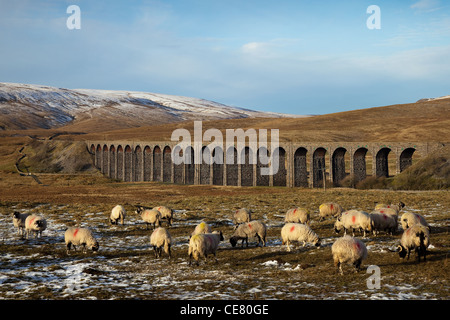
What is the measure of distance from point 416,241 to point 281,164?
54874mm

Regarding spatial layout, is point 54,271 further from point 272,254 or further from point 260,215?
point 260,215

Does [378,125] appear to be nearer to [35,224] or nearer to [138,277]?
[35,224]

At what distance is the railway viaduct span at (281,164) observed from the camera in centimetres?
6112

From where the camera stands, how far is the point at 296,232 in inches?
766

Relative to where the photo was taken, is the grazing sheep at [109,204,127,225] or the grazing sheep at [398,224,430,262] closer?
the grazing sheep at [398,224,430,262]

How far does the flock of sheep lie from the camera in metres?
15.2

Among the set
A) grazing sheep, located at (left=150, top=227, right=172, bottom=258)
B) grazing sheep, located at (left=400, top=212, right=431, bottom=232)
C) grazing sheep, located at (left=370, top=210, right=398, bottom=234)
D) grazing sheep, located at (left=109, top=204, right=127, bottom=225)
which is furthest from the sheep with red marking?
grazing sheep, located at (left=109, top=204, right=127, bottom=225)

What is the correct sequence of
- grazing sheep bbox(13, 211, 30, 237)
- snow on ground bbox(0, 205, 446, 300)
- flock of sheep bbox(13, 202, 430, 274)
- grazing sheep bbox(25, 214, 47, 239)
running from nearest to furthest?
snow on ground bbox(0, 205, 446, 300)
flock of sheep bbox(13, 202, 430, 274)
grazing sheep bbox(25, 214, 47, 239)
grazing sheep bbox(13, 211, 30, 237)

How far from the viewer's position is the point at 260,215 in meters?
32.0

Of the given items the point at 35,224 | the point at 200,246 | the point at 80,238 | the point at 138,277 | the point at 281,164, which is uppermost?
the point at 281,164

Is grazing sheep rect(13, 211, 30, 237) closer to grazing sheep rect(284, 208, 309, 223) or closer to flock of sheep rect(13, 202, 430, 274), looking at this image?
flock of sheep rect(13, 202, 430, 274)

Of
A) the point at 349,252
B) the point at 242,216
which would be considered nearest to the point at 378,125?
the point at 242,216

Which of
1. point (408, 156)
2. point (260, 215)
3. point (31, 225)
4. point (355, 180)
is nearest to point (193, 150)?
point (355, 180)
